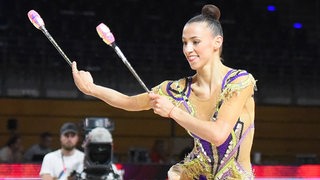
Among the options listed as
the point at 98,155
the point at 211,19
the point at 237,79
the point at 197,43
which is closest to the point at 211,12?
the point at 211,19

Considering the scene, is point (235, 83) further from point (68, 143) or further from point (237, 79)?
point (68, 143)

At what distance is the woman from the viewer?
105 inches

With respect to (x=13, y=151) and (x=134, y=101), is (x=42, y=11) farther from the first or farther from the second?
(x=134, y=101)

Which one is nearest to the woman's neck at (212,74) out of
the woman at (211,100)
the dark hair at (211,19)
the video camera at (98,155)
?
the woman at (211,100)

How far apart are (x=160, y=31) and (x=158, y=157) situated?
3.61 metres

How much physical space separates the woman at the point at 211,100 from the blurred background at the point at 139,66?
6.52 meters

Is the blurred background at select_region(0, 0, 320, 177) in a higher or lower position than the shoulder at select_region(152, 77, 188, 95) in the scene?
higher

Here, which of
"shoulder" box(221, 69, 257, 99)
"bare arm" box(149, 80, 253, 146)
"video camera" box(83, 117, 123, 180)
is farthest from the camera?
"video camera" box(83, 117, 123, 180)

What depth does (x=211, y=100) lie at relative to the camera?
273cm

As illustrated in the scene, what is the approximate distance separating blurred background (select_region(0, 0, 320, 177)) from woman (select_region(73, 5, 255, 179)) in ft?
21.4

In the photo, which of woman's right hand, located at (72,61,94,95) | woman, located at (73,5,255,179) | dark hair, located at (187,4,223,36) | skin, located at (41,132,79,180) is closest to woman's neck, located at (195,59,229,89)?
woman, located at (73,5,255,179)

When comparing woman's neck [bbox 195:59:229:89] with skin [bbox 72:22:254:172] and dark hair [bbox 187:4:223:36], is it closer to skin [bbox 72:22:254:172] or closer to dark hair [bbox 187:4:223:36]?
skin [bbox 72:22:254:172]

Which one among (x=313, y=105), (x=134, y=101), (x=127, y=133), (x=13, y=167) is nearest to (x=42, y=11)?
(x=127, y=133)

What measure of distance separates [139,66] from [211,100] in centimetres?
760
